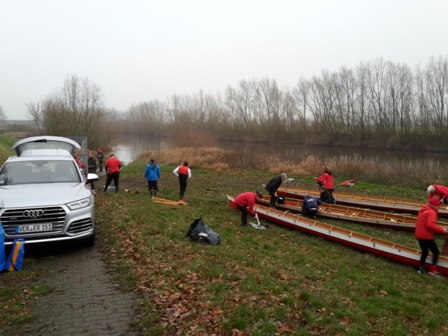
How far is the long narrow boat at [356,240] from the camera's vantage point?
8891 millimetres

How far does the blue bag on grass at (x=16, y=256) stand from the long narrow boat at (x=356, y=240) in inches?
327

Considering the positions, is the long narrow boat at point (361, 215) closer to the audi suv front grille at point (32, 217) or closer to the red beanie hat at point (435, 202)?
the red beanie hat at point (435, 202)

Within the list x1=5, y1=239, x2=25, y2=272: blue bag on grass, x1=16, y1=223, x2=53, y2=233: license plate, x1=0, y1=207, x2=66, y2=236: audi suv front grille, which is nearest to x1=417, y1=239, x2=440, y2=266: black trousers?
x1=0, y1=207, x2=66, y2=236: audi suv front grille

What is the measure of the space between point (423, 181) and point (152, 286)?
2239 centimetres

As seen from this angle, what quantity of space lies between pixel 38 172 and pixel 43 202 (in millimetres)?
2031

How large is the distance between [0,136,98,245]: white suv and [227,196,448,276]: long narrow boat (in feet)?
22.8

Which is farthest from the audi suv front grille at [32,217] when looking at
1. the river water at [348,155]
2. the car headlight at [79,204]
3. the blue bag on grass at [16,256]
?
the river water at [348,155]

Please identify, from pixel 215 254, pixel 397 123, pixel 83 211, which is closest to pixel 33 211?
pixel 83 211

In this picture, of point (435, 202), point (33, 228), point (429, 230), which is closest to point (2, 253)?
point (33, 228)

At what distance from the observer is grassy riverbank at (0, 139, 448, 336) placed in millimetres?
4516

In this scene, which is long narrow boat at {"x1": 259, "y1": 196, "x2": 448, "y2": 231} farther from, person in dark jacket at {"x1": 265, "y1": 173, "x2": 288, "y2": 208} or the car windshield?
the car windshield

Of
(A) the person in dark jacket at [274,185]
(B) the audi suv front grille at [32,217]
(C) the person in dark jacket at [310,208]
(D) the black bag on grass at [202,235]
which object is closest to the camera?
(B) the audi suv front grille at [32,217]

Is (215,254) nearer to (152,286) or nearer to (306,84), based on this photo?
(152,286)

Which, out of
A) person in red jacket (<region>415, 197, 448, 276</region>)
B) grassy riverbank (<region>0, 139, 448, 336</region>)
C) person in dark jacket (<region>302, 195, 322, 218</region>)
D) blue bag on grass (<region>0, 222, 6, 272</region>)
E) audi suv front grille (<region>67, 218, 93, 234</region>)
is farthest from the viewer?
person in dark jacket (<region>302, 195, 322, 218</region>)
